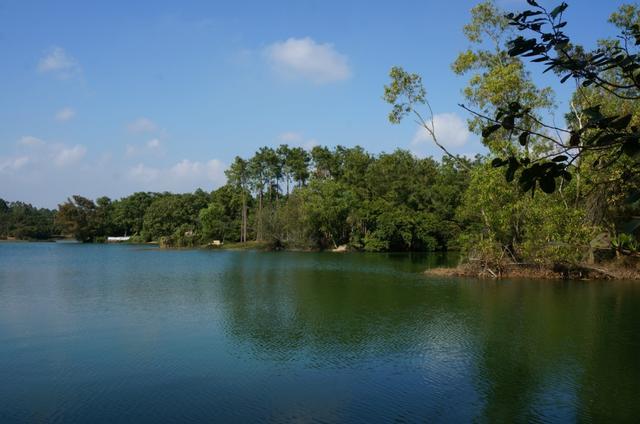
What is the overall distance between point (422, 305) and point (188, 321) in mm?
7289

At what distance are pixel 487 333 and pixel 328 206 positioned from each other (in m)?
38.0

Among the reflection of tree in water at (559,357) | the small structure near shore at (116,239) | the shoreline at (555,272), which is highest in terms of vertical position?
the small structure near shore at (116,239)

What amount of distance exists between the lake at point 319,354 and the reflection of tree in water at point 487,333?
1.7 inches

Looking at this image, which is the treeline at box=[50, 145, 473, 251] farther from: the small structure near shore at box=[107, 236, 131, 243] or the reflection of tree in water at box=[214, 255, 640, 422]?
the reflection of tree in water at box=[214, 255, 640, 422]

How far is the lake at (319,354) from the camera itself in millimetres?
7930

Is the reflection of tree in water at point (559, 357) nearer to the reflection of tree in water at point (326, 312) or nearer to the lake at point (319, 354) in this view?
the lake at point (319, 354)

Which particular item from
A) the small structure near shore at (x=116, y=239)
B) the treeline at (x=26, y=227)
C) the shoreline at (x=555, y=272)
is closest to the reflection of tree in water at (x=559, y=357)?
the shoreline at (x=555, y=272)

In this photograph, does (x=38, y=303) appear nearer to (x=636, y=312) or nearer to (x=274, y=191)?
(x=636, y=312)

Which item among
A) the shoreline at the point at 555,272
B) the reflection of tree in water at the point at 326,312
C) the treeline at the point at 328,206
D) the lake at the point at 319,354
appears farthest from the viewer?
the treeline at the point at 328,206

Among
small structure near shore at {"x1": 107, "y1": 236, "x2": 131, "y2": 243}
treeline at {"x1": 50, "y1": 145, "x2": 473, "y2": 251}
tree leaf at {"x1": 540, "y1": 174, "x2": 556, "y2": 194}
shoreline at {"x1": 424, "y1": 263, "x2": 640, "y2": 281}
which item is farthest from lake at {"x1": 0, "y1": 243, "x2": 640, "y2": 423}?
small structure near shore at {"x1": 107, "y1": 236, "x2": 131, "y2": 243}

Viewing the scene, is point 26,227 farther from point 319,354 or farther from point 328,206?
point 319,354

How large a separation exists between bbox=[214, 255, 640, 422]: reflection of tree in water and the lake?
4 centimetres

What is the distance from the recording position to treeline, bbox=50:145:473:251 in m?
49.8

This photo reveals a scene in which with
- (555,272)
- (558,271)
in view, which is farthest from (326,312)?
(558,271)
